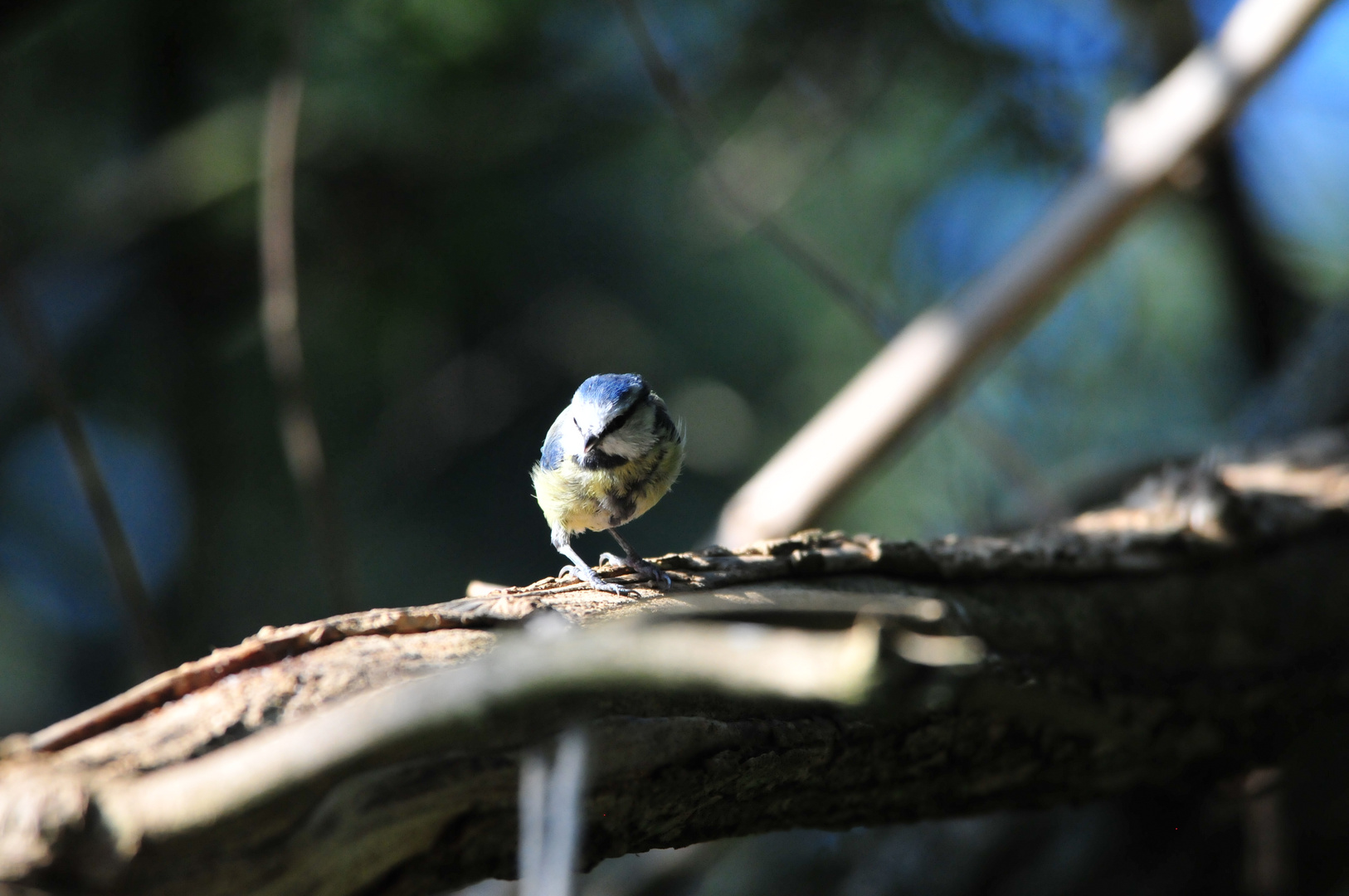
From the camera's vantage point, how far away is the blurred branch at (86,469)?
6.10 ft

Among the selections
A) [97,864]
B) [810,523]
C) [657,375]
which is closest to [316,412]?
[657,375]

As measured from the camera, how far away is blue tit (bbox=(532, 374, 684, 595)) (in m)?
1.97

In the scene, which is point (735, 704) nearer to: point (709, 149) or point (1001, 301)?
point (1001, 301)

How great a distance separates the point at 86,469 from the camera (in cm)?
189

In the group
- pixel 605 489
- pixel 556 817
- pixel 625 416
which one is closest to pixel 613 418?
pixel 625 416

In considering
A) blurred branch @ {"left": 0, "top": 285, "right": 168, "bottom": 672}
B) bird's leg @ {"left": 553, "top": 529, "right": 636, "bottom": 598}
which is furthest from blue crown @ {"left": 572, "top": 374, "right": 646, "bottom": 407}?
blurred branch @ {"left": 0, "top": 285, "right": 168, "bottom": 672}

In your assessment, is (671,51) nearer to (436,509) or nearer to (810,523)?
(810,523)

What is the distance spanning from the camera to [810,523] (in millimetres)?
2641

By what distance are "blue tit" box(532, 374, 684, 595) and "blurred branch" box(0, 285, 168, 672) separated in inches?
34.2

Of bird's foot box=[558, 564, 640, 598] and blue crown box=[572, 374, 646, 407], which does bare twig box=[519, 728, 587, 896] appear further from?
blue crown box=[572, 374, 646, 407]

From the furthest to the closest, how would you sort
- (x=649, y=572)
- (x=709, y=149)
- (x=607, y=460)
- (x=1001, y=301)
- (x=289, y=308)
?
(x=709, y=149), (x=1001, y=301), (x=289, y=308), (x=607, y=460), (x=649, y=572)

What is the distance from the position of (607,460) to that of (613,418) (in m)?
0.10

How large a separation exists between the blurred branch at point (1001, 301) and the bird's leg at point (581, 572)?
0.59 metres

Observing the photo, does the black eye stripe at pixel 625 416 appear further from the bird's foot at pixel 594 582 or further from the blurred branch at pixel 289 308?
the blurred branch at pixel 289 308
